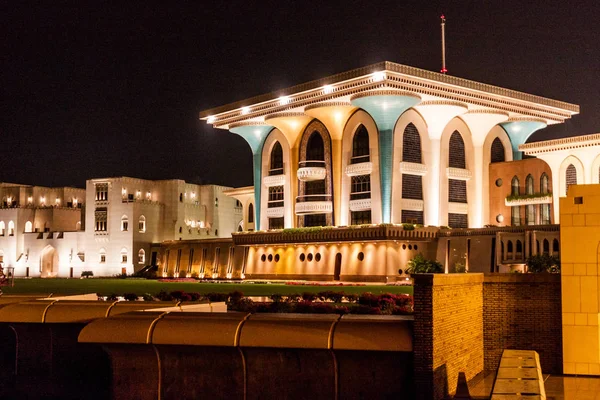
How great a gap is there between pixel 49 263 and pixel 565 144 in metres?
64.6

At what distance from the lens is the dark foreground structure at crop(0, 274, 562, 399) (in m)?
12.6

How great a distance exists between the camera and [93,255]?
87.6 meters

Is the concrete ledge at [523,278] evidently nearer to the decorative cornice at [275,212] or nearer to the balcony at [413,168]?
the balcony at [413,168]

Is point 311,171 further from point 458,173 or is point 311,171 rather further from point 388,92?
point 458,173

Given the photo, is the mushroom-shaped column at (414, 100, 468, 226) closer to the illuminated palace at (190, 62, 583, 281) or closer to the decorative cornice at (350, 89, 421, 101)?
the illuminated palace at (190, 62, 583, 281)

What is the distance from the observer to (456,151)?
6406 cm

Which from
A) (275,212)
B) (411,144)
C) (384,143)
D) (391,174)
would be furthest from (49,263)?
(411,144)

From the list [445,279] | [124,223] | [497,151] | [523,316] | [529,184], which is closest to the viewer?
[445,279]

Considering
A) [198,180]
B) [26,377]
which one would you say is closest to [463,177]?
[198,180]

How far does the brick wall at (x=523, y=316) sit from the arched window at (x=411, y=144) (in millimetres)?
43998

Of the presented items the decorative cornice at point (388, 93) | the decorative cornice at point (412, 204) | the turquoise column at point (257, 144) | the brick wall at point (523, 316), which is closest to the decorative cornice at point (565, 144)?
the decorative cornice at point (412, 204)

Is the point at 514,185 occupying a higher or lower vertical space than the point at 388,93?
lower

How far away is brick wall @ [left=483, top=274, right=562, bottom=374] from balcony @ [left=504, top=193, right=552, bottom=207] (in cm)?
4393

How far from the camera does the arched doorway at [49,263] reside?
92994 millimetres
